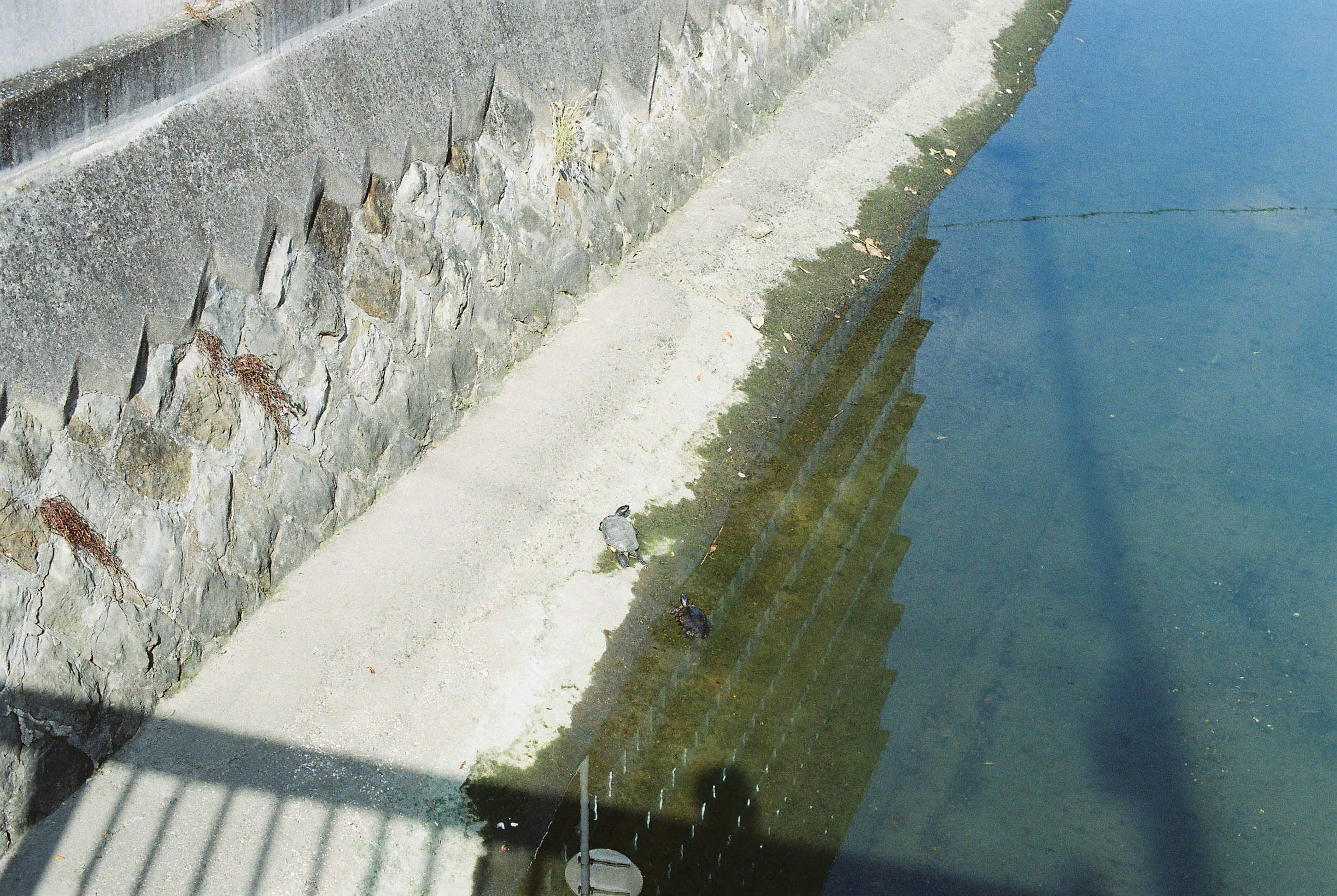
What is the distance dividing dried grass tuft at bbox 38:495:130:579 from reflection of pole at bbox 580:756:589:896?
8.86 feet

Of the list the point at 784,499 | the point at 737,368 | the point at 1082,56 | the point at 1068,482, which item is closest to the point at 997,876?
the point at 784,499

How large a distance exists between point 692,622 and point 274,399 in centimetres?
286

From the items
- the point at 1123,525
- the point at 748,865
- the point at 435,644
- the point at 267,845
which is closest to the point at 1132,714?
the point at 1123,525

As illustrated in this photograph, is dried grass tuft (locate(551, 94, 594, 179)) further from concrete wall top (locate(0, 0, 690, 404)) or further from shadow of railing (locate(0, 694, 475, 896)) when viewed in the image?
shadow of railing (locate(0, 694, 475, 896))

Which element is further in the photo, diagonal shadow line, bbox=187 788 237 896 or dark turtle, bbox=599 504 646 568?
dark turtle, bbox=599 504 646 568

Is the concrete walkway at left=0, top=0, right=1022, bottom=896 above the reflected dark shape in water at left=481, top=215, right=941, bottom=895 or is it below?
above

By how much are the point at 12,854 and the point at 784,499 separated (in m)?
5.15

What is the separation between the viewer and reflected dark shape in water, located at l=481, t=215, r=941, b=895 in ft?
21.0

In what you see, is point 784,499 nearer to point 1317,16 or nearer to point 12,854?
point 12,854

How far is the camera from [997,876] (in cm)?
633

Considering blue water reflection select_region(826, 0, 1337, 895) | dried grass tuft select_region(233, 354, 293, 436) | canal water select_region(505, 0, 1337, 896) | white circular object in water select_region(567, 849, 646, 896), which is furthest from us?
dried grass tuft select_region(233, 354, 293, 436)

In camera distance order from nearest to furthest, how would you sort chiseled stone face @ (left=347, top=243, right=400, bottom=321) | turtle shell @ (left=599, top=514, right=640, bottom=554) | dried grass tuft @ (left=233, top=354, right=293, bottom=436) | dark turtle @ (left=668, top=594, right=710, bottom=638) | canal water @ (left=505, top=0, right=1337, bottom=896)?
canal water @ (left=505, top=0, right=1337, bottom=896), dried grass tuft @ (left=233, top=354, right=293, bottom=436), dark turtle @ (left=668, top=594, right=710, bottom=638), chiseled stone face @ (left=347, top=243, right=400, bottom=321), turtle shell @ (left=599, top=514, right=640, bottom=554)

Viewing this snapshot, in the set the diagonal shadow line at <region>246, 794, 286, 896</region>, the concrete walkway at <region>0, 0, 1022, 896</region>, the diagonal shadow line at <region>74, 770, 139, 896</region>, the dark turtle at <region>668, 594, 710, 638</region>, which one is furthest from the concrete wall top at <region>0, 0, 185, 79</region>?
the dark turtle at <region>668, 594, 710, 638</region>

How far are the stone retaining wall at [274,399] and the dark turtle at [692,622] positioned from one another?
220 cm
